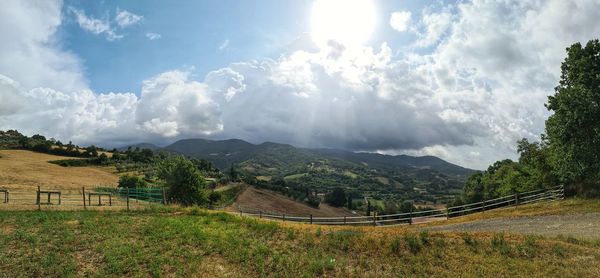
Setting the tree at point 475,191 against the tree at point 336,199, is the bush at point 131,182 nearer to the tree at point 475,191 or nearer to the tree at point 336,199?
the tree at point 475,191

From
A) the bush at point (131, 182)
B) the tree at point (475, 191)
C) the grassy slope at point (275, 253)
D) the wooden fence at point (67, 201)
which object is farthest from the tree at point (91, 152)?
the grassy slope at point (275, 253)

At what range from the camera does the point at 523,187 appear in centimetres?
5497

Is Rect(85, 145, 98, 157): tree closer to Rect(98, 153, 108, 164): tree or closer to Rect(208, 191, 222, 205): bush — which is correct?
Rect(98, 153, 108, 164): tree

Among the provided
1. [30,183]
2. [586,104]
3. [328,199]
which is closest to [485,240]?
[586,104]

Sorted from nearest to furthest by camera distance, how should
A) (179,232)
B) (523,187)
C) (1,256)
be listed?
(1,256) → (179,232) → (523,187)

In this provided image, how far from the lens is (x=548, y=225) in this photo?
85.9 ft

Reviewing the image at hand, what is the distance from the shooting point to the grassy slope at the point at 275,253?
1423cm

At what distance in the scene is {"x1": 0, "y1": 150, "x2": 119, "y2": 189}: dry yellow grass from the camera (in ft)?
235

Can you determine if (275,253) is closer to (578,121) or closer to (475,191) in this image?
(578,121)

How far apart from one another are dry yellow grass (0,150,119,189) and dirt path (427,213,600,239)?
234ft

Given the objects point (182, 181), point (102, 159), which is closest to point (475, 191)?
point (182, 181)

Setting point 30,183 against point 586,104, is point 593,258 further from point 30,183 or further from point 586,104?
point 30,183

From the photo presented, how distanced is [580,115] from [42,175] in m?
97.1

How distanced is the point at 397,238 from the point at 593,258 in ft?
25.7
